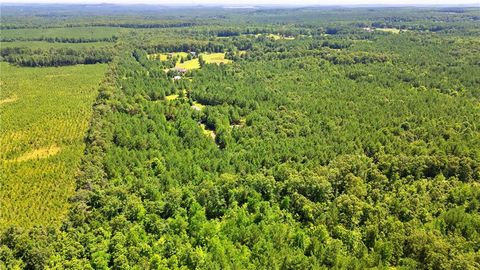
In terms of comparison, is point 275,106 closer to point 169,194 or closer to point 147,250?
point 169,194

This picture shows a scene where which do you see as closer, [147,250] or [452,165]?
[147,250]

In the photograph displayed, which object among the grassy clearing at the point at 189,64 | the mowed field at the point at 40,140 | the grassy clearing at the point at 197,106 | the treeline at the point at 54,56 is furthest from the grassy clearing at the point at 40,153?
the treeline at the point at 54,56

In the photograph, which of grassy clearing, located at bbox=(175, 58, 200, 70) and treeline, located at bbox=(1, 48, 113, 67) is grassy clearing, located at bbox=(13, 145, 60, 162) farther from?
treeline, located at bbox=(1, 48, 113, 67)

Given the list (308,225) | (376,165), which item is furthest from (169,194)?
(376,165)

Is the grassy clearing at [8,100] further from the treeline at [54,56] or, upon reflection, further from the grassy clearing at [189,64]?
the grassy clearing at [189,64]

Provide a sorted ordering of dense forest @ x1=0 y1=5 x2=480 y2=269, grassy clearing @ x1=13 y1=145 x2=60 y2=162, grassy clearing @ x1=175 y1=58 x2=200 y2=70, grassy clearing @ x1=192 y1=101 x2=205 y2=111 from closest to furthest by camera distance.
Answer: dense forest @ x1=0 y1=5 x2=480 y2=269, grassy clearing @ x1=13 y1=145 x2=60 y2=162, grassy clearing @ x1=192 y1=101 x2=205 y2=111, grassy clearing @ x1=175 y1=58 x2=200 y2=70

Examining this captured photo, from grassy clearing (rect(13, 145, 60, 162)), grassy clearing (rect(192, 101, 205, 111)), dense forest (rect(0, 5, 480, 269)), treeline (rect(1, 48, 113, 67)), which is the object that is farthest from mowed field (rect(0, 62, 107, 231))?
grassy clearing (rect(192, 101, 205, 111))
